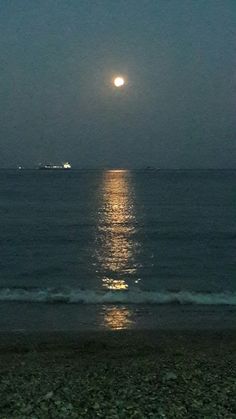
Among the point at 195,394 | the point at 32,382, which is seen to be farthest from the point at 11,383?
the point at 195,394

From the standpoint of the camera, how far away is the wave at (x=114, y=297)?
664 inches

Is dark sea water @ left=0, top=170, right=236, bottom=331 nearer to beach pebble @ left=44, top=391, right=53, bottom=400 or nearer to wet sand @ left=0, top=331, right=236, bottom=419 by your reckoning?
wet sand @ left=0, top=331, right=236, bottom=419

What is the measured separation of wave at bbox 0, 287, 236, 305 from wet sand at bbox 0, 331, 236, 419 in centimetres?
410

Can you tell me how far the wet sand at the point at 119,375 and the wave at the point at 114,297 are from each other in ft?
13.5

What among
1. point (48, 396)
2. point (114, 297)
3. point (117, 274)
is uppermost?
point (117, 274)

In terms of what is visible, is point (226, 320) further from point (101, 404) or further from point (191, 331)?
point (101, 404)

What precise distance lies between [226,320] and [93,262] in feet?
37.4

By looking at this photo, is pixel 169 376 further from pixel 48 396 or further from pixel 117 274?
pixel 117 274

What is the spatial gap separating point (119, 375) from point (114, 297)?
8.51m

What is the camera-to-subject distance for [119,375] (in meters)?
8.79

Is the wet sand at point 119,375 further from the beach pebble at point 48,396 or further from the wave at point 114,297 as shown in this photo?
the wave at point 114,297

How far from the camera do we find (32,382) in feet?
27.4

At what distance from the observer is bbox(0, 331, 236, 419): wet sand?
23.1 feet

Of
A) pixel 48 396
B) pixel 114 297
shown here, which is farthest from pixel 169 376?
pixel 114 297
